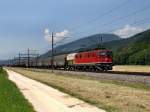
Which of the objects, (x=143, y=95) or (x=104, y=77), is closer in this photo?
(x=143, y=95)

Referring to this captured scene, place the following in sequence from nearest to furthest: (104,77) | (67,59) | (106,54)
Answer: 1. (104,77)
2. (106,54)
3. (67,59)

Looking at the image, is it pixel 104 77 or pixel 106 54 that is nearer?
pixel 104 77

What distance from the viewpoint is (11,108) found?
19.8m

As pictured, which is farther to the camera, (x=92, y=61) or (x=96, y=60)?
(x=92, y=61)

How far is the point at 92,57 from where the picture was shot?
2815 inches

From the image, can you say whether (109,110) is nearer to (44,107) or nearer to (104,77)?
(44,107)

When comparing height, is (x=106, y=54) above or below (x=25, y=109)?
above

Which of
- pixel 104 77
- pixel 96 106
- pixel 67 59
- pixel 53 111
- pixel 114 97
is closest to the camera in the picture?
pixel 53 111

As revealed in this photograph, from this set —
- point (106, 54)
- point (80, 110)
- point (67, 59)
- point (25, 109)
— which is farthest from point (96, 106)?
point (67, 59)

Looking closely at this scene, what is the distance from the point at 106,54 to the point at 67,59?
26860 millimetres

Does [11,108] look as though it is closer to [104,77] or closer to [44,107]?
[44,107]

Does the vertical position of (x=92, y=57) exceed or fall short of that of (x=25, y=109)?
it exceeds it

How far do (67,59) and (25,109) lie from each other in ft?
248

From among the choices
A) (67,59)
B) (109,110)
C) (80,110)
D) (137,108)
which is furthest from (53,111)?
(67,59)
